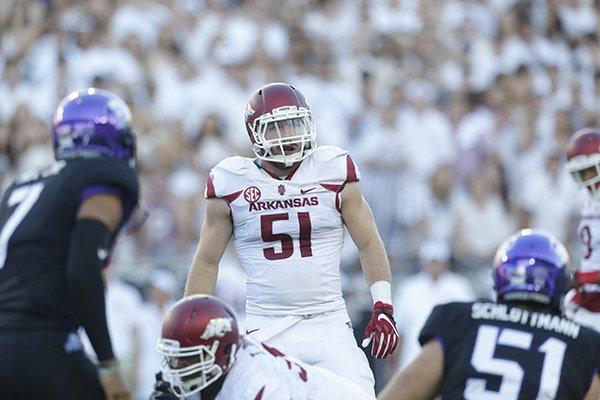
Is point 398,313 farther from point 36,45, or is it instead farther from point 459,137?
point 36,45

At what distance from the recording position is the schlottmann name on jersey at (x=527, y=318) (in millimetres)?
4844

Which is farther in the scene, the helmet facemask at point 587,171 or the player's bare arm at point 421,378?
the helmet facemask at point 587,171

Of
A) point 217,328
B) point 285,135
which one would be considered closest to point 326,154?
point 285,135

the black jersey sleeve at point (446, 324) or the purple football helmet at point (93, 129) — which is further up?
the purple football helmet at point (93, 129)

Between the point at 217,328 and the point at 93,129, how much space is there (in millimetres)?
1523

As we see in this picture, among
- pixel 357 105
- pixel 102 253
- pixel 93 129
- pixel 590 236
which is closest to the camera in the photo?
pixel 102 253

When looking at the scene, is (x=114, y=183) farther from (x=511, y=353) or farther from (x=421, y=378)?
(x=511, y=353)

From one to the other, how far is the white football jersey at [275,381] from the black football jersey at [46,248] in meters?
1.08

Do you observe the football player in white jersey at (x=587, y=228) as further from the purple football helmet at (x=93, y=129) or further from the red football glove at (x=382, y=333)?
the purple football helmet at (x=93, y=129)

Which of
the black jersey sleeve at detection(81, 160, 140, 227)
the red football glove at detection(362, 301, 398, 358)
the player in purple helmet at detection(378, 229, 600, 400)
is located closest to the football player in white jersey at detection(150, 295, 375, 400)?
the player in purple helmet at detection(378, 229, 600, 400)

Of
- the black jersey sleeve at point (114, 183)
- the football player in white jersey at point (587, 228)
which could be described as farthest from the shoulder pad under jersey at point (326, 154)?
the football player in white jersey at point (587, 228)

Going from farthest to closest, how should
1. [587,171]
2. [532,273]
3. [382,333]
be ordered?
[587,171] < [382,333] < [532,273]

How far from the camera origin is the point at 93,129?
5512 mm

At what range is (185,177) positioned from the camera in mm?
11625
